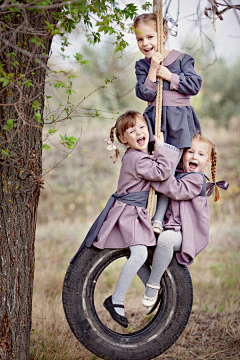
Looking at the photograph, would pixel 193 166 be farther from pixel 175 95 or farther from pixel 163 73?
pixel 163 73

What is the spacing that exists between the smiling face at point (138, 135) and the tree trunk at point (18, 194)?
68cm

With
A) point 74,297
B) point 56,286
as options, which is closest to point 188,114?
point 74,297

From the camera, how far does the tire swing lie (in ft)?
8.32

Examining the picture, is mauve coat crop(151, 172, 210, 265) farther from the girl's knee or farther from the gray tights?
the girl's knee

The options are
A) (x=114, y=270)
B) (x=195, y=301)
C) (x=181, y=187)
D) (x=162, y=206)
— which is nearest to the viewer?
(x=181, y=187)

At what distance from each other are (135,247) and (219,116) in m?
12.1

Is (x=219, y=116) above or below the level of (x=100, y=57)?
below

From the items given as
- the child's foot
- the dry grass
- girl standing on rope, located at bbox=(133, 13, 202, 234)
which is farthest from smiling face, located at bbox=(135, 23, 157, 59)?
the dry grass

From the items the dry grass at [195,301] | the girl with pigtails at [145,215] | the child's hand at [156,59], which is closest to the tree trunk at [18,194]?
the girl with pigtails at [145,215]

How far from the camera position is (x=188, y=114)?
2.81 m

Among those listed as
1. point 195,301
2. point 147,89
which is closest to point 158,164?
point 147,89

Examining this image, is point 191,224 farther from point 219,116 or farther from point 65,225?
point 219,116

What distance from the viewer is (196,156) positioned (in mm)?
2814

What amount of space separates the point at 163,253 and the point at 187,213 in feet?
1.17
